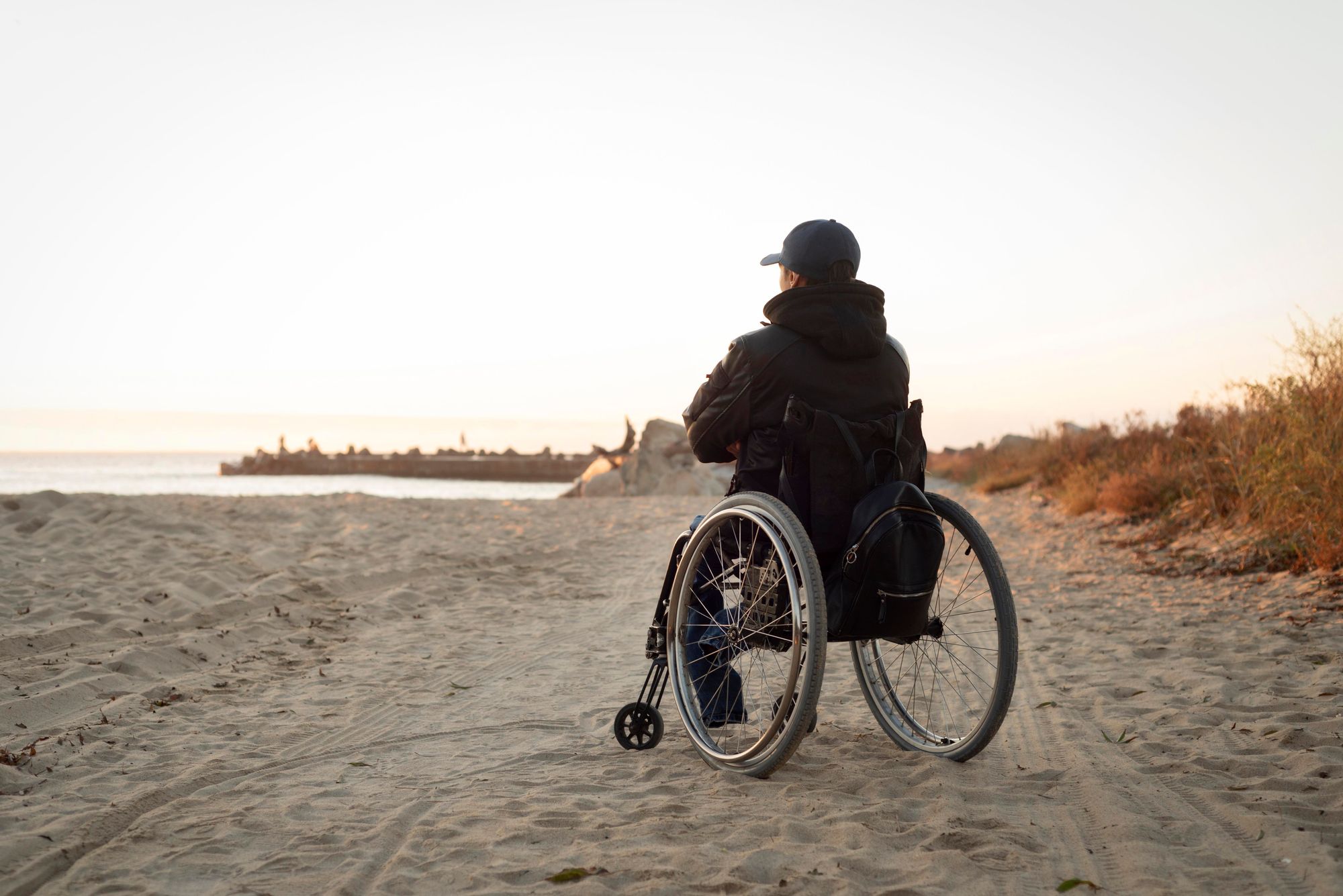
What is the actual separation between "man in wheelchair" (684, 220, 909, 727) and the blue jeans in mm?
46

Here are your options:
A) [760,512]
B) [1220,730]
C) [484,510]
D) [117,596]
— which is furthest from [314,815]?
[484,510]

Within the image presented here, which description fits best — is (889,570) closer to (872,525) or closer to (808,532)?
(872,525)

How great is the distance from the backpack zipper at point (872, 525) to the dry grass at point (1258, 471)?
5.19 metres

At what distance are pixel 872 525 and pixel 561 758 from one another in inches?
58.8

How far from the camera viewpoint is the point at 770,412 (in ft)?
Answer: 10.3

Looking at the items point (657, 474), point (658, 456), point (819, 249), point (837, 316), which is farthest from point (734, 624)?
point (658, 456)

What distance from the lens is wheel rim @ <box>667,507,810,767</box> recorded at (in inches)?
115

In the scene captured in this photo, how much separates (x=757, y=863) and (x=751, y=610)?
90cm

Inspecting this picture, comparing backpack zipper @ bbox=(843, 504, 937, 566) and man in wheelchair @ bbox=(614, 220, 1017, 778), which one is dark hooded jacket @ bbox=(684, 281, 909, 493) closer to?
man in wheelchair @ bbox=(614, 220, 1017, 778)

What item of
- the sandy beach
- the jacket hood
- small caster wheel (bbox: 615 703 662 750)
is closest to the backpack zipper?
the jacket hood

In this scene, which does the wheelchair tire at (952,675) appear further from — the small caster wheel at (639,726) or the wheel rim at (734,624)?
the small caster wheel at (639,726)

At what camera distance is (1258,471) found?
24.9 ft

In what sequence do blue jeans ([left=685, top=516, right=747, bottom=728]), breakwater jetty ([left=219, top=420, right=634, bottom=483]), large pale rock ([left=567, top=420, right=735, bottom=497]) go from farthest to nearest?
breakwater jetty ([left=219, top=420, right=634, bottom=483])
large pale rock ([left=567, top=420, right=735, bottom=497])
blue jeans ([left=685, top=516, right=747, bottom=728])

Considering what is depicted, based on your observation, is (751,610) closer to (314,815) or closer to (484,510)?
(314,815)
